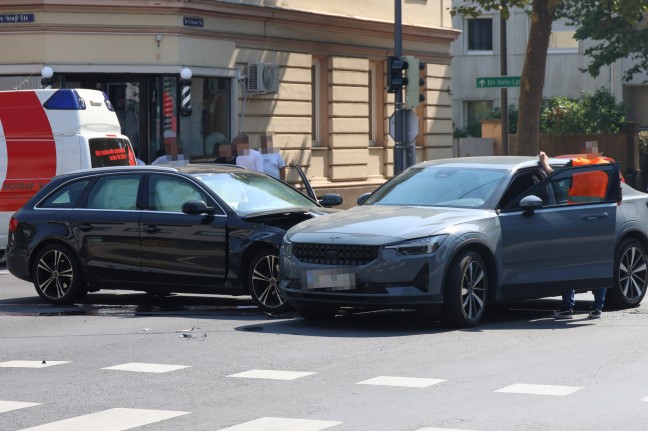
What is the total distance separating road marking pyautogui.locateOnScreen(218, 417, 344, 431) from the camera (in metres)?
7.79

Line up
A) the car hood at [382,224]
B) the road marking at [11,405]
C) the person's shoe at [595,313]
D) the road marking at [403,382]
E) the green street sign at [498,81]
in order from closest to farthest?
the road marking at [11,405]
the road marking at [403,382]
the car hood at [382,224]
the person's shoe at [595,313]
the green street sign at [498,81]

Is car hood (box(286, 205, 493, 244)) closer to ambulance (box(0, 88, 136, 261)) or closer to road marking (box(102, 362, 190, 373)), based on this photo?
road marking (box(102, 362, 190, 373))

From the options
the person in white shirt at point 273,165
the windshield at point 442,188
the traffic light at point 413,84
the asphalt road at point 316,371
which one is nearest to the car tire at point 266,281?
the asphalt road at point 316,371

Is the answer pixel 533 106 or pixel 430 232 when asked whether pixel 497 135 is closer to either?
pixel 533 106

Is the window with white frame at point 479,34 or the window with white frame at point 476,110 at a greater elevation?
the window with white frame at point 479,34

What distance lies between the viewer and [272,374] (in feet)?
32.1

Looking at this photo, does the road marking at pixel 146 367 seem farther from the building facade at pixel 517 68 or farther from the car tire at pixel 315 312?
the building facade at pixel 517 68

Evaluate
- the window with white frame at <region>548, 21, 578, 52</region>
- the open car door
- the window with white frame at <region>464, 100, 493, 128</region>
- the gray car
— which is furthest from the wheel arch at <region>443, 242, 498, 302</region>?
the window with white frame at <region>548, 21, 578, 52</region>

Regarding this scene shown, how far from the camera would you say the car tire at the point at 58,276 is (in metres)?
14.6

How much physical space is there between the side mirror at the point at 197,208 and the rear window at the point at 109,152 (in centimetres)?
655

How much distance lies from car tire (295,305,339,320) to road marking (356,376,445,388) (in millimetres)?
2855

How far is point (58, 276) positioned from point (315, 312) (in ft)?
11.1

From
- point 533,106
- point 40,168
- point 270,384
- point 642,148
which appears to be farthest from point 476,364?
point 642,148

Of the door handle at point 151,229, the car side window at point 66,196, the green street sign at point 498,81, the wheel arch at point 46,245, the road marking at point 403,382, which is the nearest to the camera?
the road marking at point 403,382
